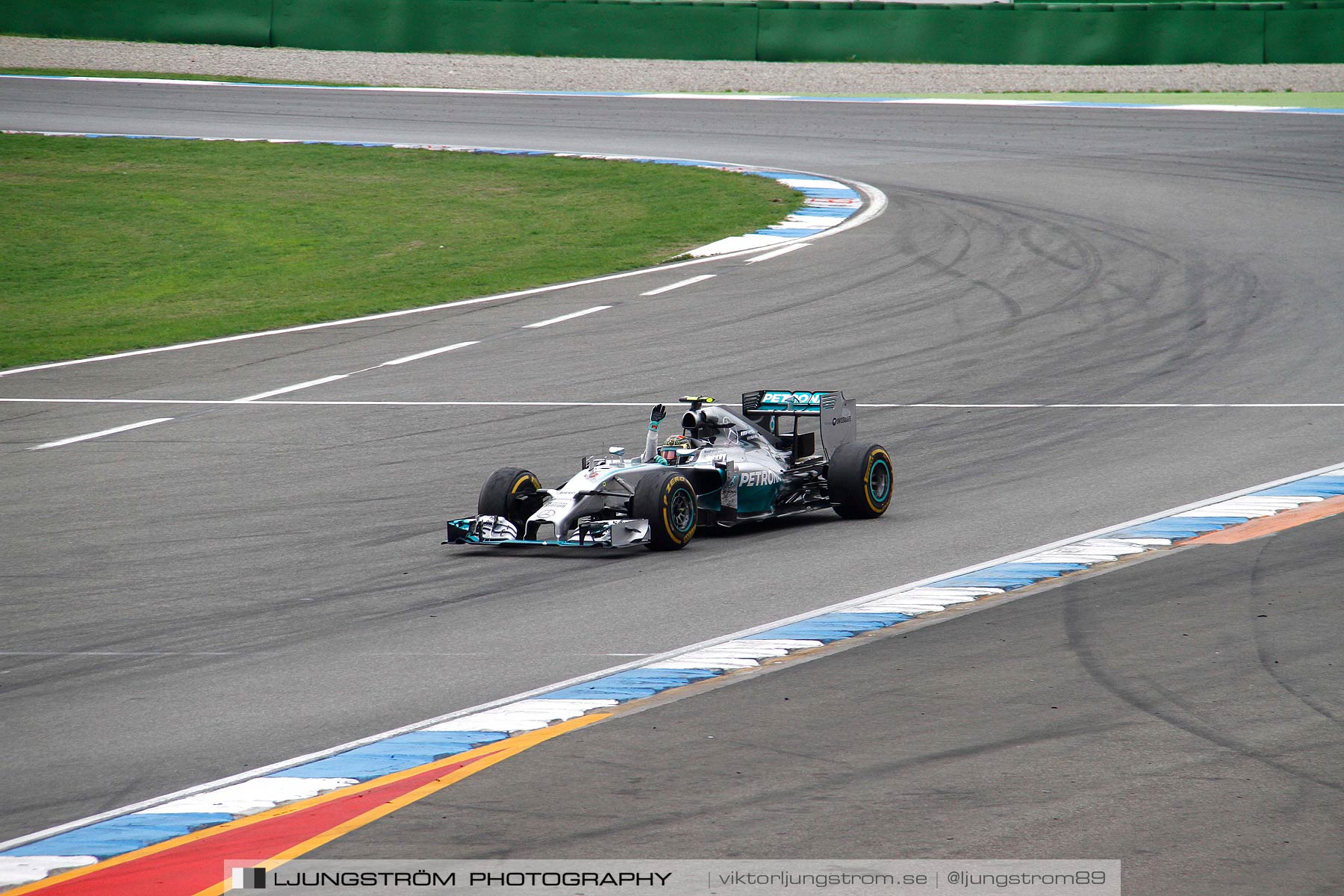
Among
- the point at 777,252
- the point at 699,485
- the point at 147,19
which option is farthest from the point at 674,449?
the point at 147,19

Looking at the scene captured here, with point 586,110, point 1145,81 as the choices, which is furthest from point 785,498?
point 1145,81

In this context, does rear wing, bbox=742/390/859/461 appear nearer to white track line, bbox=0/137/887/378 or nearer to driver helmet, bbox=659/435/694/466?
driver helmet, bbox=659/435/694/466

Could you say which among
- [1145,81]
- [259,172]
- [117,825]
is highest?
[1145,81]

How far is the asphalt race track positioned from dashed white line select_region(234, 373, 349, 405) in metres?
0.16

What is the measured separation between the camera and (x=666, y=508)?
1055 centimetres

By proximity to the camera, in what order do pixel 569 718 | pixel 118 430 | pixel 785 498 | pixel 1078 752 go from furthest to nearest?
pixel 118 430 < pixel 785 498 < pixel 569 718 < pixel 1078 752

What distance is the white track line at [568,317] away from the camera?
19.6 metres

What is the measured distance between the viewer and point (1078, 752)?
652 centimetres

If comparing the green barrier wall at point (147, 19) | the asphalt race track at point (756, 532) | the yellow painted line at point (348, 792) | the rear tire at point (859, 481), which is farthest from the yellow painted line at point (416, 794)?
the green barrier wall at point (147, 19)

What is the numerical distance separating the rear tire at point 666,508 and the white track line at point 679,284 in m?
10.5

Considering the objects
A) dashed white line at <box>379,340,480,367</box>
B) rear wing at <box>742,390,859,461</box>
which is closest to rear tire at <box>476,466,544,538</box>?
rear wing at <box>742,390,859,461</box>

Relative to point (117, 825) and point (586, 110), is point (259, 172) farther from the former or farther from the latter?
point (117, 825)

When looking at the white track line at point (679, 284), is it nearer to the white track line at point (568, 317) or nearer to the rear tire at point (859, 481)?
the white track line at point (568, 317)

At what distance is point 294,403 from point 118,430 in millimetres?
1735
